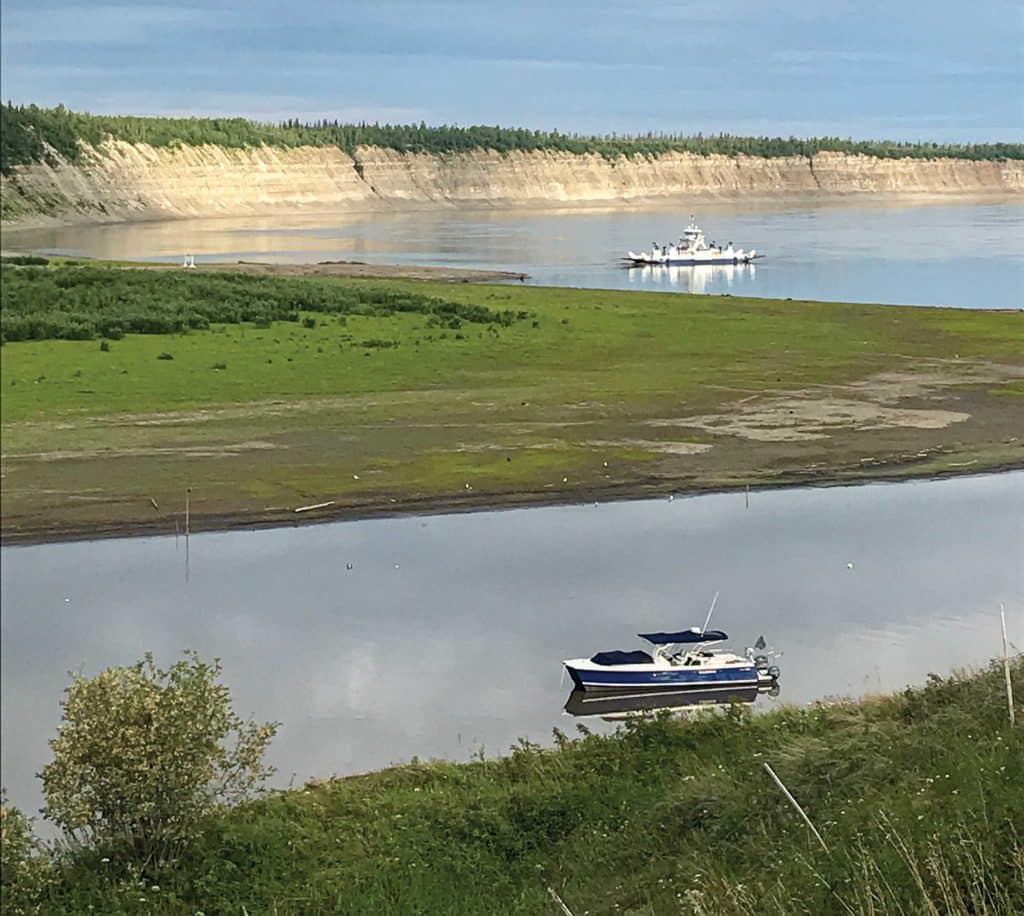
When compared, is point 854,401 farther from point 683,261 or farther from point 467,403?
point 683,261

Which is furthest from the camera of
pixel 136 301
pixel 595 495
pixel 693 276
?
pixel 693 276

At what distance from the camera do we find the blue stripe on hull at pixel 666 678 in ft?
26.3

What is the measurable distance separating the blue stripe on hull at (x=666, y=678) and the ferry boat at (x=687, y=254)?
48.7 feet

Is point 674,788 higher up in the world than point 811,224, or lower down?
lower down

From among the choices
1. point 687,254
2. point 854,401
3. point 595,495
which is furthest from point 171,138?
point 687,254

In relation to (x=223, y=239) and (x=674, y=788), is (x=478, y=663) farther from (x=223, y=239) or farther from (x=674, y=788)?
(x=223, y=239)

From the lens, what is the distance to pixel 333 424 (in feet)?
18.1

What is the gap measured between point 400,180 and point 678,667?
37.5 m

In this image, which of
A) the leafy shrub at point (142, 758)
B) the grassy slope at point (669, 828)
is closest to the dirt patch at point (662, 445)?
the grassy slope at point (669, 828)

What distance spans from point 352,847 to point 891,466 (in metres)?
5.44

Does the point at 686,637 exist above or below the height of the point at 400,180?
below

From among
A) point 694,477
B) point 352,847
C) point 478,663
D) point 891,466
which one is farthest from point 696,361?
point 352,847

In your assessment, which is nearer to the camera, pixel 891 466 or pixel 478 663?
pixel 478 663

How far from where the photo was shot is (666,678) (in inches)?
333
